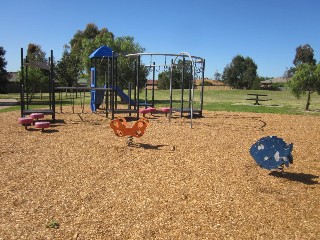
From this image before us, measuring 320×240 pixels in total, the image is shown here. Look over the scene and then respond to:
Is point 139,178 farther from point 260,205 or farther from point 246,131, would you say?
point 246,131

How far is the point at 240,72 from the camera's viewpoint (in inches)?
3396

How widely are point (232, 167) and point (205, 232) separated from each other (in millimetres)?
3161

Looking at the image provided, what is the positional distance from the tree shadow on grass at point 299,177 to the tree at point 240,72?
259ft

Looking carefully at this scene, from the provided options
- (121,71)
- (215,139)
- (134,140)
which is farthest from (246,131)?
(121,71)

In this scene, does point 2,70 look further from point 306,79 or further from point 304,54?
point 304,54

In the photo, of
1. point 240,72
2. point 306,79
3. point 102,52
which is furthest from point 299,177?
point 240,72

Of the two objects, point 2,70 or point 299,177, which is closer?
point 299,177

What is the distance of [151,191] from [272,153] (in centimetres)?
279

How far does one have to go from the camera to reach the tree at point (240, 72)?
8351 centimetres

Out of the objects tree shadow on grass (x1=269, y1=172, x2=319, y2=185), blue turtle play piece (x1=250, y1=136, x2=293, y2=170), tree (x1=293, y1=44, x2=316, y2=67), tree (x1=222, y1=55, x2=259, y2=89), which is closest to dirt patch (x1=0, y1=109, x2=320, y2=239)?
tree shadow on grass (x1=269, y1=172, x2=319, y2=185)

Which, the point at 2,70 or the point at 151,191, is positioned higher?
the point at 2,70

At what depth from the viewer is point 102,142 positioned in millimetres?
9336

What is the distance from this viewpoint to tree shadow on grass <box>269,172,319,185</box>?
6.16 m

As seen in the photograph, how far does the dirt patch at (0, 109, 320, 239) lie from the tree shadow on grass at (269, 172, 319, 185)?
2cm
